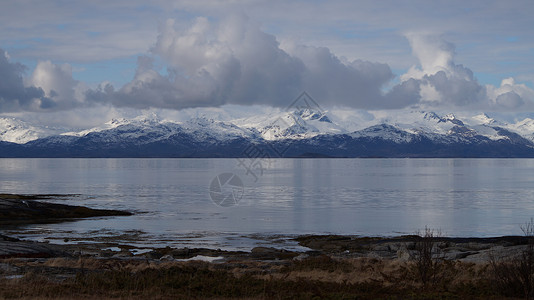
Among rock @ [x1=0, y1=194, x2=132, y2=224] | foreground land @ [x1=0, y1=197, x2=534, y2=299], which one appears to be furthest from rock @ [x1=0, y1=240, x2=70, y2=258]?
rock @ [x1=0, y1=194, x2=132, y2=224]

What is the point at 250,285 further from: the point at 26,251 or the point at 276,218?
the point at 276,218

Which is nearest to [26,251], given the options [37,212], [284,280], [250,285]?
[284,280]

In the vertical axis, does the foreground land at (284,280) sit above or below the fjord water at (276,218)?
above

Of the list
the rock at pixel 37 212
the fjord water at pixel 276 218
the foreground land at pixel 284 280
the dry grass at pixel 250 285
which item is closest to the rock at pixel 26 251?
the foreground land at pixel 284 280

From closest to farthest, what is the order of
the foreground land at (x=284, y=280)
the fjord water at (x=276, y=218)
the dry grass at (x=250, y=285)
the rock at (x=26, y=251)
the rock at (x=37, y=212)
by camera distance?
the dry grass at (x=250, y=285) < the foreground land at (x=284, y=280) < the rock at (x=26, y=251) < the fjord water at (x=276, y=218) < the rock at (x=37, y=212)

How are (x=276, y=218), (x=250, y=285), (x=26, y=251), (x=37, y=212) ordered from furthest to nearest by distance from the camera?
(x=276, y=218), (x=37, y=212), (x=26, y=251), (x=250, y=285)

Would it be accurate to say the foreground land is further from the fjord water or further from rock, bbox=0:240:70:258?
the fjord water

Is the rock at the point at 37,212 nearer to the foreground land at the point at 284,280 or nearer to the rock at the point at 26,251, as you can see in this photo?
the rock at the point at 26,251

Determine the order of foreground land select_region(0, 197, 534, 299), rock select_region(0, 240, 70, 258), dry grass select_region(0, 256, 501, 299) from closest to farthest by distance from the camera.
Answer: dry grass select_region(0, 256, 501, 299) < foreground land select_region(0, 197, 534, 299) < rock select_region(0, 240, 70, 258)

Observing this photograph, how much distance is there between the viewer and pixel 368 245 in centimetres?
5444

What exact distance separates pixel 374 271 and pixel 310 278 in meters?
4.73

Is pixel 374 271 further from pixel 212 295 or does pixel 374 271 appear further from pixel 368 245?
pixel 368 245

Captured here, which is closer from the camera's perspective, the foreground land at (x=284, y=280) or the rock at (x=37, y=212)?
the foreground land at (x=284, y=280)

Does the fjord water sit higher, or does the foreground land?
the foreground land
